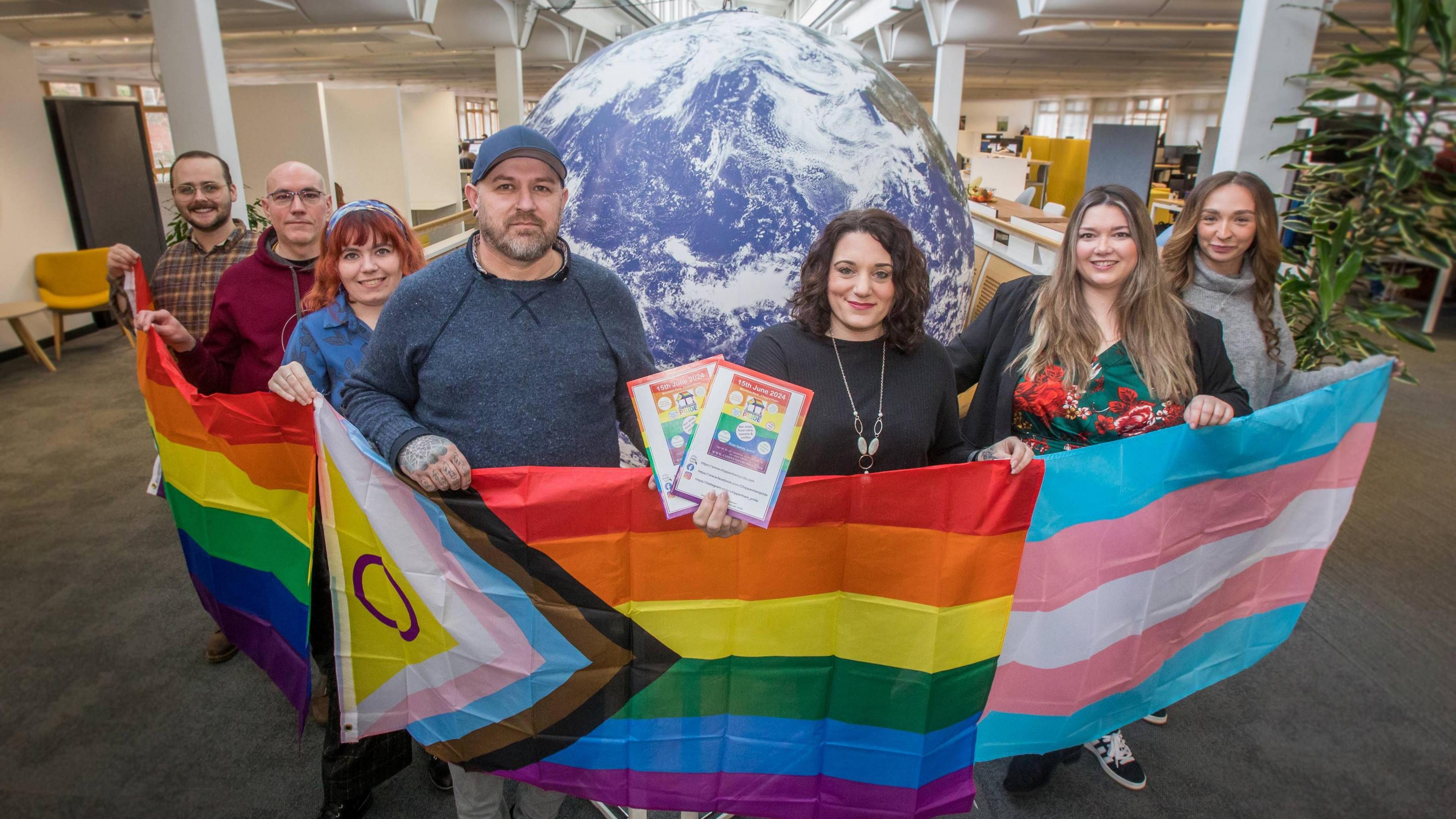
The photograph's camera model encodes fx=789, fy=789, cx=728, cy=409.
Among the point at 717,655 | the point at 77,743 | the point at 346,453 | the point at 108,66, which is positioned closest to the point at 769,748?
the point at 717,655

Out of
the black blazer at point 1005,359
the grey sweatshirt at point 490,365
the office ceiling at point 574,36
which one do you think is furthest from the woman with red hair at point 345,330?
the office ceiling at point 574,36

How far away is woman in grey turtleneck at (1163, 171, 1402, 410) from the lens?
2.19 metres

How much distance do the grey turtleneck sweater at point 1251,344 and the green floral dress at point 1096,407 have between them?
0.42 m

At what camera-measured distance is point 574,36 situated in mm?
16078

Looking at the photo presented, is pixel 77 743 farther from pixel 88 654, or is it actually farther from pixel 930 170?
pixel 930 170

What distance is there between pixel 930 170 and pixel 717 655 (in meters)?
1.80

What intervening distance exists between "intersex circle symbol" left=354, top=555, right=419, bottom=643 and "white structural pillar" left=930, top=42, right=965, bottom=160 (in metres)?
11.4

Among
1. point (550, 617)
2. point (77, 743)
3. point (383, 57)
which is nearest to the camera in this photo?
point (550, 617)

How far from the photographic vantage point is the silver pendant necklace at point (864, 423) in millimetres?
1685

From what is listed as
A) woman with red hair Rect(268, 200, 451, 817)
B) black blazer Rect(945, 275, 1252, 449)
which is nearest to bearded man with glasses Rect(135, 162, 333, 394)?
woman with red hair Rect(268, 200, 451, 817)

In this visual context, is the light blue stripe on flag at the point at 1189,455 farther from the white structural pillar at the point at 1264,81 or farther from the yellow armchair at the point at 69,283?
the yellow armchair at the point at 69,283

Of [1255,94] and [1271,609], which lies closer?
[1271,609]

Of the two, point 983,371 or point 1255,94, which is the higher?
point 1255,94

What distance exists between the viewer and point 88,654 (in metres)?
3.01
